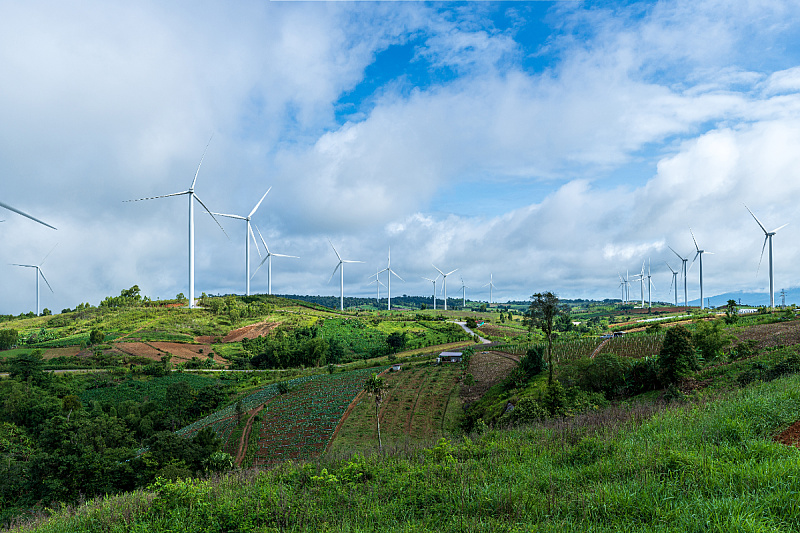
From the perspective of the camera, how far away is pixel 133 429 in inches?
2440

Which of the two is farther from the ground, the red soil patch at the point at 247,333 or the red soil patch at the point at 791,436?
the red soil patch at the point at 791,436

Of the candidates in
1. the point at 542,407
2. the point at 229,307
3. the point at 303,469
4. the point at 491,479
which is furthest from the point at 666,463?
the point at 229,307

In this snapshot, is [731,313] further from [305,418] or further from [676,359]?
[305,418]

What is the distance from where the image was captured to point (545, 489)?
30.5 feet

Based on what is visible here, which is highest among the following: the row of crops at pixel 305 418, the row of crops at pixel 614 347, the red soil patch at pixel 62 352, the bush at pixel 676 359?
the bush at pixel 676 359

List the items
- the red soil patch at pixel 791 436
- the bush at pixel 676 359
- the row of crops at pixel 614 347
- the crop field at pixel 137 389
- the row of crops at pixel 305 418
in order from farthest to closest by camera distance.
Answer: the crop field at pixel 137 389 → the row of crops at pixel 614 347 → the row of crops at pixel 305 418 → the bush at pixel 676 359 → the red soil patch at pixel 791 436

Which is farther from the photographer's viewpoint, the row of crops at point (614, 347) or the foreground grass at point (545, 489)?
the row of crops at point (614, 347)

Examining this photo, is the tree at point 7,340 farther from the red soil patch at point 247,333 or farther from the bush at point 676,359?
the bush at point 676,359

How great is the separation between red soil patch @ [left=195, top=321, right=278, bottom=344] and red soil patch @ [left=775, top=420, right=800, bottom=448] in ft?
425

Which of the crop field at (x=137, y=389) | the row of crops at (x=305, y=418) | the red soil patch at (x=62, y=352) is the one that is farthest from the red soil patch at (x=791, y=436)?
the red soil patch at (x=62, y=352)

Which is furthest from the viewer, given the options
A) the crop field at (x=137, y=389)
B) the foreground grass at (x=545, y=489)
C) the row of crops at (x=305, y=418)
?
the crop field at (x=137, y=389)

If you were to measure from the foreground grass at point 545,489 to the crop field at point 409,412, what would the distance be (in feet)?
85.3

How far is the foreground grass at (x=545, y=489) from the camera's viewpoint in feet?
24.5

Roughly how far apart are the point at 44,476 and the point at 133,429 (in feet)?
73.9
